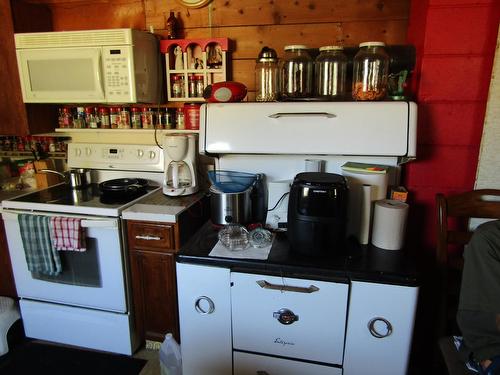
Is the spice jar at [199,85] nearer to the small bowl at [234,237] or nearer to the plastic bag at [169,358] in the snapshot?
the small bowl at [234,237]

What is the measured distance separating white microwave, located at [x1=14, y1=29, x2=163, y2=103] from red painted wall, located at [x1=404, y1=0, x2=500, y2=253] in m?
1.43

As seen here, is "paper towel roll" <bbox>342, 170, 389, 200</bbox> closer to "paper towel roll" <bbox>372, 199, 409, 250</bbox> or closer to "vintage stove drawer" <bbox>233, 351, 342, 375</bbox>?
"paper towel roll" <bbox>372, 199, 409, 250</bbox>

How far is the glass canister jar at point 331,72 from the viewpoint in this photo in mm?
1576

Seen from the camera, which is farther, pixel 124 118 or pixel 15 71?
pixel 124 118

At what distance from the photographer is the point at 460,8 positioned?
1.40m

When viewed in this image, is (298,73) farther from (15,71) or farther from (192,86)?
(15,71)

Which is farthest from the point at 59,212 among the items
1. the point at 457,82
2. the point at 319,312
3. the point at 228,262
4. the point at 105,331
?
the point at 457,82

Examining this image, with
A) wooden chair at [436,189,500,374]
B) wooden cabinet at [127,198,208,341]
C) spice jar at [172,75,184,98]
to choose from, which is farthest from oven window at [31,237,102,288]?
wooden chair at [436,189,500,374]

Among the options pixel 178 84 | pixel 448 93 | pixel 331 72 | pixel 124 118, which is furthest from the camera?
pixel 124 118

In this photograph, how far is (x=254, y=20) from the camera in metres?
1.96

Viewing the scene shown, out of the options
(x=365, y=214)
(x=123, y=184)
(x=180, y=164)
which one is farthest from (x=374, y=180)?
(x=123, y=184)

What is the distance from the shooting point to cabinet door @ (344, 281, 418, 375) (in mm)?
1222

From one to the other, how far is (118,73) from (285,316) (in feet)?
5.04

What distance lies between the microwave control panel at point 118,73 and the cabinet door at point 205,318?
1.07 meters
